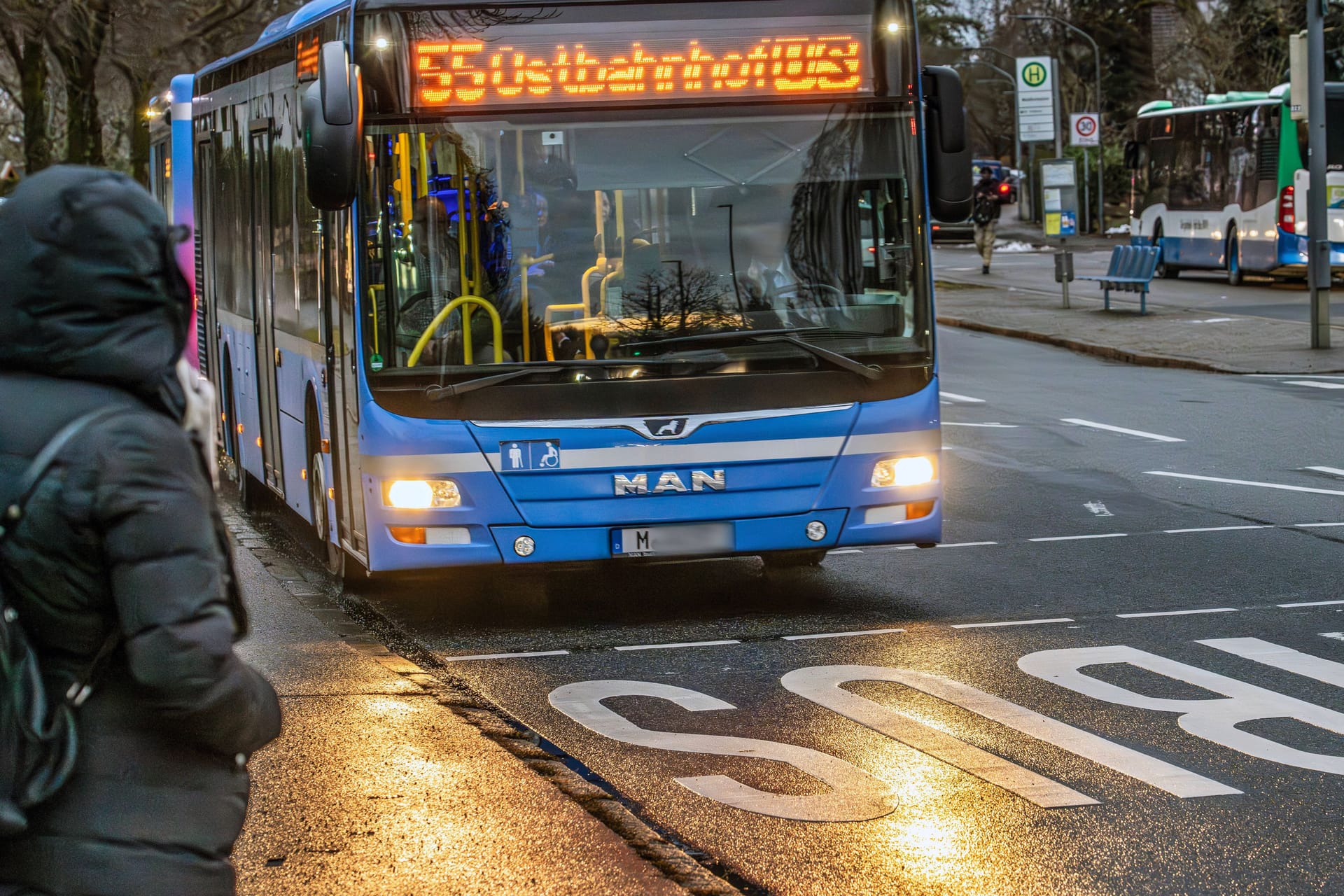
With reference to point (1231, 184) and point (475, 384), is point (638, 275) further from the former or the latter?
point (1231, 184)

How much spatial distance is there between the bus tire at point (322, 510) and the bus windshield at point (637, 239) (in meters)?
1.53

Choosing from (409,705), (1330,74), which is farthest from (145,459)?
(1330,74)

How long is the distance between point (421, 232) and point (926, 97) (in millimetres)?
2374

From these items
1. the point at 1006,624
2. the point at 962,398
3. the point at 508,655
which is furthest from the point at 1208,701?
the point at 962,398

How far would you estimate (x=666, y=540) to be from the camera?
8.80 metres

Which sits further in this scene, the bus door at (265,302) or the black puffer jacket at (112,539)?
the bus door at (265,302)

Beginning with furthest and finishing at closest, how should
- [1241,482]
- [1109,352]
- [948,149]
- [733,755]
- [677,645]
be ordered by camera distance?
[1109,352] → [1241,482] → [948,149] → [677,645] → [733,755]

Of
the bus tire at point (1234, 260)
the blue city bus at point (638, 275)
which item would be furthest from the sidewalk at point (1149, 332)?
the blue city bus at point (638, 275)

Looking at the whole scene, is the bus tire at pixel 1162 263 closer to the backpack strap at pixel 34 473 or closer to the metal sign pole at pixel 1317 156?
the metal sign pole at pixel 1317 156

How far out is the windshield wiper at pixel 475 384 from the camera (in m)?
8.57

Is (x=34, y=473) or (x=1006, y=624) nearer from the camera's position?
(x=34, y=473)

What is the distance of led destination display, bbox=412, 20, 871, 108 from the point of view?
8.72 m

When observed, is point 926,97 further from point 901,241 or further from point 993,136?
point 993,136

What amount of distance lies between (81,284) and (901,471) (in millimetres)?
6556
